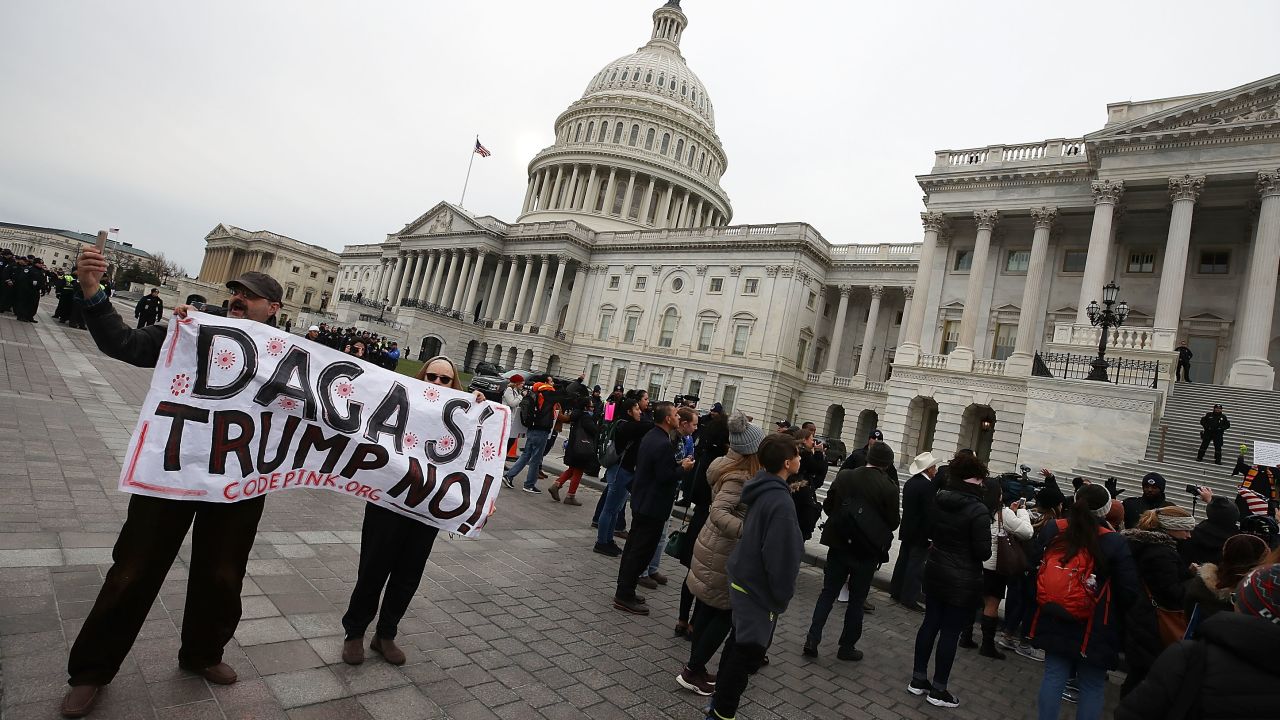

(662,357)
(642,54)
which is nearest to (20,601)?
(662,357)

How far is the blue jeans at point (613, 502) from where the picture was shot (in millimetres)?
8703

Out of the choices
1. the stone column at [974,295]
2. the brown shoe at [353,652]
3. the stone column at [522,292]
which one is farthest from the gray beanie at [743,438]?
the stone column at [522,292]

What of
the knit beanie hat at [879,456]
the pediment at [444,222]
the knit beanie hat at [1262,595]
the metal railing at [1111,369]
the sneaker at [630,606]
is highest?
the pediment at [444,222]

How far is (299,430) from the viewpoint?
431 centimetres

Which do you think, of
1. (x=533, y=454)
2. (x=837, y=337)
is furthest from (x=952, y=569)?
(x=837, y=337)

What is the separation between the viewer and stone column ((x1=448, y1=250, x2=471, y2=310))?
68.9 m

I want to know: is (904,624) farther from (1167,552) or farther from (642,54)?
(642,54)

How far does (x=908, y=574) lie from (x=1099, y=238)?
79.5ft

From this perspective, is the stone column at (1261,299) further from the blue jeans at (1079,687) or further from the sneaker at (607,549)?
the sneaker at (607,549)

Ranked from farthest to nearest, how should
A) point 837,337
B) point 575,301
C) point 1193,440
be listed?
point 575,301 → point 837,337 → point 1193,440

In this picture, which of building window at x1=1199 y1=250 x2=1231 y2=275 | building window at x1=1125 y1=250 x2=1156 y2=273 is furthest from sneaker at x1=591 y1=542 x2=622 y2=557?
building window at x1=1199 y1=250 x2=1231 y2=275

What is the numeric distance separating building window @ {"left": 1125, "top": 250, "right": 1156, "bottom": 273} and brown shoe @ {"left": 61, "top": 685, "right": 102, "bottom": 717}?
120 ft

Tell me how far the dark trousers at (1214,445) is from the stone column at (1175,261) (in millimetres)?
7217

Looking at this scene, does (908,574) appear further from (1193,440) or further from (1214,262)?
(1214,262)
